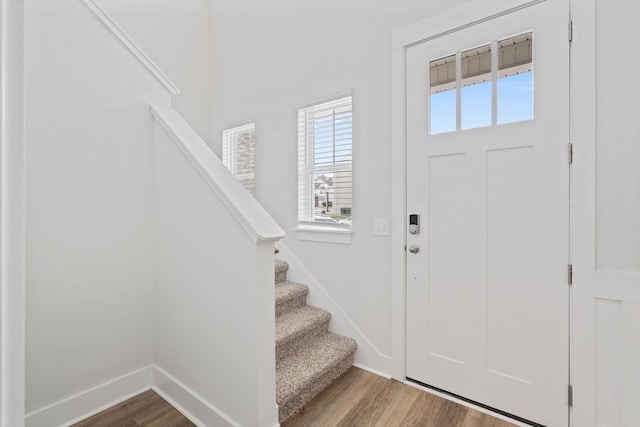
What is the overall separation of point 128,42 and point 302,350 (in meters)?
2.35

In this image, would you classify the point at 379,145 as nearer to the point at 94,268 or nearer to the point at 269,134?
the point at 269,134

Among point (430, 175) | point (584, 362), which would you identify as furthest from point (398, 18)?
point (584, 362)

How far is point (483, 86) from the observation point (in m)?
1.81

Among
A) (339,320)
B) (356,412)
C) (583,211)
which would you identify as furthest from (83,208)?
(583,211)

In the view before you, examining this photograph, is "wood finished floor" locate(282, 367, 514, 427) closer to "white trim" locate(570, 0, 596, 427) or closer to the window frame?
"white trim" locate(570, 0, 596, 427)

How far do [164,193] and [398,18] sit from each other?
6.37 feet

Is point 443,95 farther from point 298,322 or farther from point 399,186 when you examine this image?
point 298,322

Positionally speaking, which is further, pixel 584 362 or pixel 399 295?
pixel 399 295

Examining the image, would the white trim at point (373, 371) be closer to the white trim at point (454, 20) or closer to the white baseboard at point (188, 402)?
the white baseboard at point (188, 402)

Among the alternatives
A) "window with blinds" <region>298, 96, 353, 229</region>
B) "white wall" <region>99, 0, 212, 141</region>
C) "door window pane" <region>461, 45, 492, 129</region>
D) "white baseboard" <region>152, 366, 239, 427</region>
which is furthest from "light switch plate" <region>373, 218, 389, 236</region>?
"white wall" <region>99, 0, 212, 141</region>

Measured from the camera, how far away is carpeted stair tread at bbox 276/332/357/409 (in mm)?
1767

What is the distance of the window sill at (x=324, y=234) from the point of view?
238cm

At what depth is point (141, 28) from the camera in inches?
119

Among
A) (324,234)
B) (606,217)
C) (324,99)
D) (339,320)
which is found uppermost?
(324,99)
